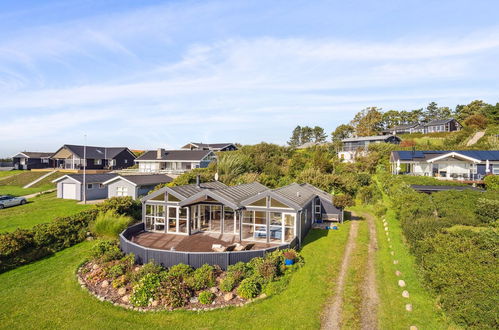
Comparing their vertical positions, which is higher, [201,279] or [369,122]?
[369,122]

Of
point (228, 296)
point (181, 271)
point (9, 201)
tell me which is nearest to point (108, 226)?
point (181, 271)

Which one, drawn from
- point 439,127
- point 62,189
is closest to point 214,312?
point 62,189

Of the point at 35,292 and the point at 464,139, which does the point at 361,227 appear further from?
the point at 464,139

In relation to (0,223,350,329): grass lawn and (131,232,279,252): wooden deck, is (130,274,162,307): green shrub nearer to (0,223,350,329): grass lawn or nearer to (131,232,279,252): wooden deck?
(0,223,350,329): grass lawn

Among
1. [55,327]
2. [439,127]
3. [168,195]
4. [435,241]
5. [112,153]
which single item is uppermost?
[439,127]

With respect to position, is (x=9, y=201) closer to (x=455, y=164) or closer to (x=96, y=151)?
(x=96, y=151)

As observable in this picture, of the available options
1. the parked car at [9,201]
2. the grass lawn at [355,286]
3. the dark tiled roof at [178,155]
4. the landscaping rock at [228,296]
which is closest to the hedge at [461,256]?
the grass lawn at [355,286]

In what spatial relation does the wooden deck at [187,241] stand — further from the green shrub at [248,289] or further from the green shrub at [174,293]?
the green shrub at [248,289]
